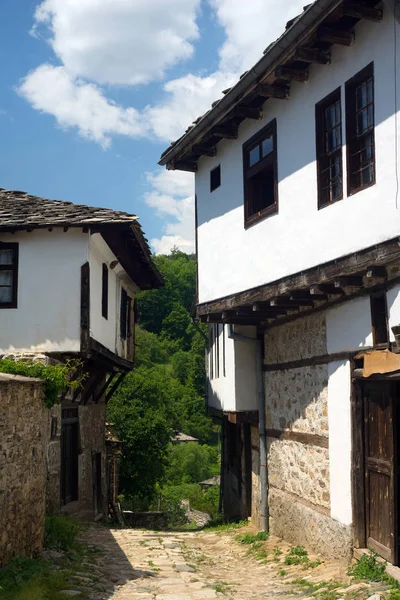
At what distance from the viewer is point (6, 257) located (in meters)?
12.2

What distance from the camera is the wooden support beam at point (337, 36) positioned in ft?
24.2

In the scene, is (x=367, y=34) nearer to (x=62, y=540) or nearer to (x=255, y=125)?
(x=255, y=125)

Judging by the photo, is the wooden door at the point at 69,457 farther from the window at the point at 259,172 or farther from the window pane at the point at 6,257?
the window at the point at 259,172

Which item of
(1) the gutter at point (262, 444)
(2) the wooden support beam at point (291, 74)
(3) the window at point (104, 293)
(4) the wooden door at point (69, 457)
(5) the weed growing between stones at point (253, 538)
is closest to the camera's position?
(2) the wooden support beam at point (291, 74)

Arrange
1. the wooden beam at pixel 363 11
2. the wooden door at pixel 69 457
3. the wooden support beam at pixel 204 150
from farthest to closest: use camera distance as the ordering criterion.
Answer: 1. the wooden door at pixel 69 457
2. the wooden support beam at pixel 204 150
3. the wooden beam at pixel 363 11

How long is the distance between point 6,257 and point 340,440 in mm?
6862

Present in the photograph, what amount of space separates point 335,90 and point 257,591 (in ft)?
19.0

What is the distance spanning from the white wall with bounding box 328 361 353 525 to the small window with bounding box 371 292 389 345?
2.58 ft

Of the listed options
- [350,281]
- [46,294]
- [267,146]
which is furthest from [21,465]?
[267,146]

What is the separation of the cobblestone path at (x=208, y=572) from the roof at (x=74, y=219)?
5309 mm

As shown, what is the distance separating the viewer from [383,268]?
7051mm

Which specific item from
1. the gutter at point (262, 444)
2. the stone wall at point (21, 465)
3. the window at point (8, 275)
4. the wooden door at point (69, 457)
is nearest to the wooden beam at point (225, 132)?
the gutter at point (262, 444)

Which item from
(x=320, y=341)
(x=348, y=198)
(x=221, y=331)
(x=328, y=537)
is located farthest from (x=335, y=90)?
(x=221, y=331)

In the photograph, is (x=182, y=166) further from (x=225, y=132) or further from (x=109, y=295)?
(x=109, y=295)
